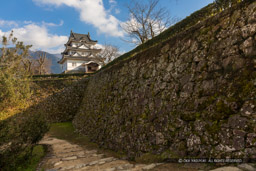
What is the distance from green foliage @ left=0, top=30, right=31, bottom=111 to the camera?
37.3 ft

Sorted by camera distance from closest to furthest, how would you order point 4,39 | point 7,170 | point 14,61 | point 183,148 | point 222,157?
1. point 222,157
2. point 183,148
3. point 7,170
4. point 14,61
5. point 4,39

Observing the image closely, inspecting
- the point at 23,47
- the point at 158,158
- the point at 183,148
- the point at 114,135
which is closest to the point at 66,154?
the point at 114,135

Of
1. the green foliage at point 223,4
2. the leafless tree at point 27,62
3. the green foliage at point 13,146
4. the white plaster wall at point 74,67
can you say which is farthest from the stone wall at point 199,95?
the white plaster wall at point 74,67

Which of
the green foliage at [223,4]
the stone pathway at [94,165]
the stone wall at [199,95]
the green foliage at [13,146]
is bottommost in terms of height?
the stone pathway at [94,165]

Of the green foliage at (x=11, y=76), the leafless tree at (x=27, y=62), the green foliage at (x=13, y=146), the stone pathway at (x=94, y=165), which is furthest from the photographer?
the leafless tree at (x=27, y=62)

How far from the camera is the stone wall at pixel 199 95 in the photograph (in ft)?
8.36

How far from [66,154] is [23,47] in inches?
473

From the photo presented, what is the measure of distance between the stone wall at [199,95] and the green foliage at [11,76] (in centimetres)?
1089

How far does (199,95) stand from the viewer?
3.29 meters

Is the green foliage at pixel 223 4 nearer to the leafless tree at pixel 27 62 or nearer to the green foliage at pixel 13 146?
the green foliage at pixel 13 146

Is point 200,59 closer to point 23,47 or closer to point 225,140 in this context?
point 225,140

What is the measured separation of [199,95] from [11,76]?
14.0m

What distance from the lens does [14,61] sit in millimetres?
12008

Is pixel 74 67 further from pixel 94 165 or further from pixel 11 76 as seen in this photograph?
pixel 94 165
